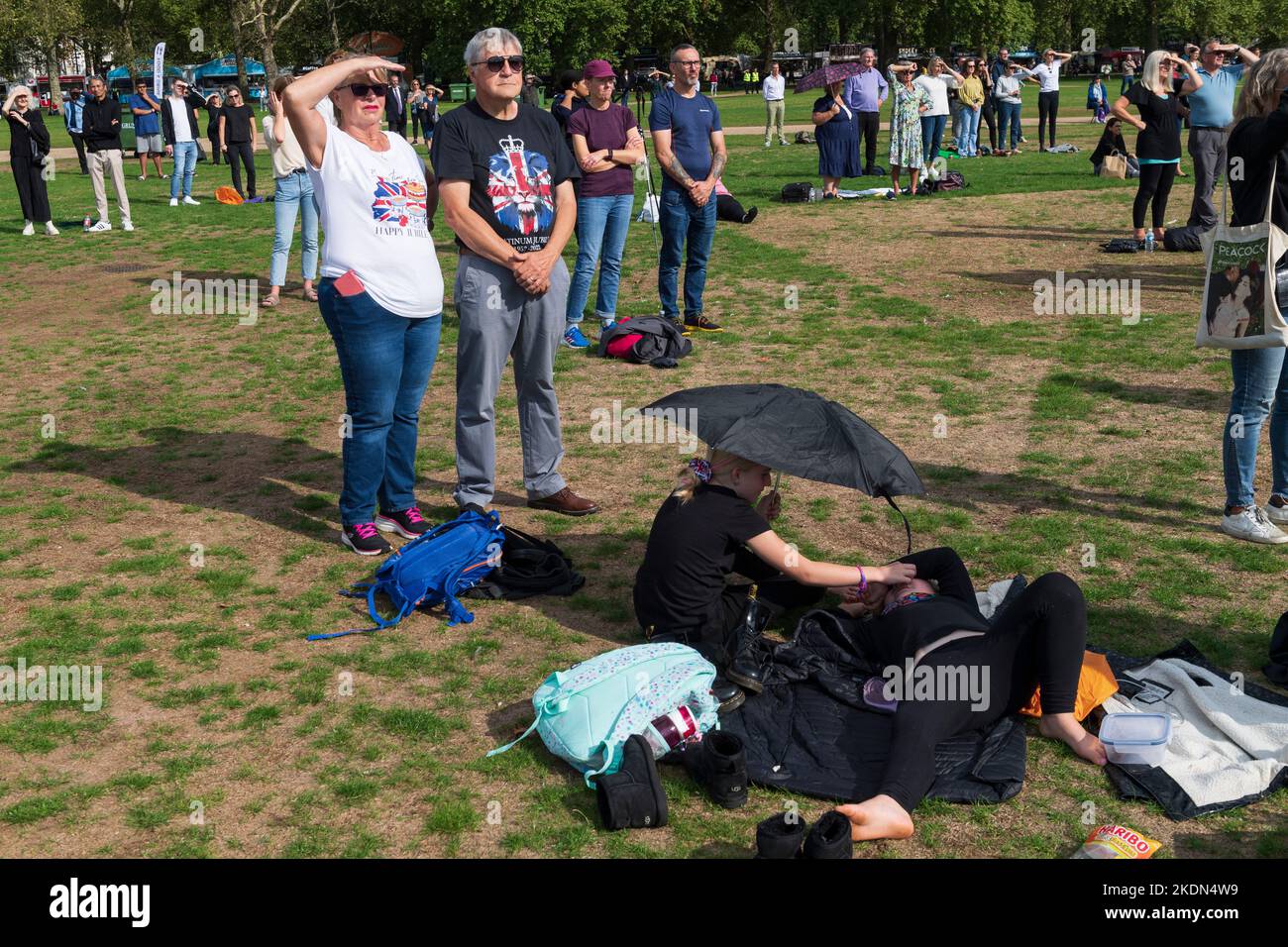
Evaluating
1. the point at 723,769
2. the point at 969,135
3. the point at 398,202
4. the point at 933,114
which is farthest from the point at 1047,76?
the point at 723,769

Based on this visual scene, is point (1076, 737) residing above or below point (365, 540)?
below

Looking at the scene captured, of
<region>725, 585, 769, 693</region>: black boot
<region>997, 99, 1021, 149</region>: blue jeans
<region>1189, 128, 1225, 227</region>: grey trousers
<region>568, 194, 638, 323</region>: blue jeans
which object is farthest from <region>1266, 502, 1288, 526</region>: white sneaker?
<region>997, 99, 1021, 149</region>: blue jeans

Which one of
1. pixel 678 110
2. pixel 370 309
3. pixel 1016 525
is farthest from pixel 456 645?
pixel 678 110

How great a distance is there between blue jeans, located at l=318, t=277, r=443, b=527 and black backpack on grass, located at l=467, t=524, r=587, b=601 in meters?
0.80

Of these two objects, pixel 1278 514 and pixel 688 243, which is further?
pixel 688 243

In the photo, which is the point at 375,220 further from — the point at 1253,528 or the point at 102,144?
the point at 102,144

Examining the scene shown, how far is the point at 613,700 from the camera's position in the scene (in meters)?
4.42

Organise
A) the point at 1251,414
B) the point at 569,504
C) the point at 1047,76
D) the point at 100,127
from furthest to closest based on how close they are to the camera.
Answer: the point at 1047,76, the point at 100,127, the point at 569,504, the point at 1251,414

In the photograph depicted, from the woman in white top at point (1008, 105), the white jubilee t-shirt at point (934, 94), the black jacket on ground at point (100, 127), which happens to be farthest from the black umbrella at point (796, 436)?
the woman in white top at point (1008, 105)

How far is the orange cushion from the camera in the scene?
4.53m

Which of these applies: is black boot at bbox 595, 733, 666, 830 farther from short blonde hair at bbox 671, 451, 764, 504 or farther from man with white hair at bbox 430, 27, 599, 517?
man with white hair at bbox 430, 27, 599, 517

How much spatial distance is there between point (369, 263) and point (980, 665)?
11.2 feet

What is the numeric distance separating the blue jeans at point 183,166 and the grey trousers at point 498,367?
15878mm

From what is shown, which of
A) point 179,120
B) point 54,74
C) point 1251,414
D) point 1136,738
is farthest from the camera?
point 54,74
